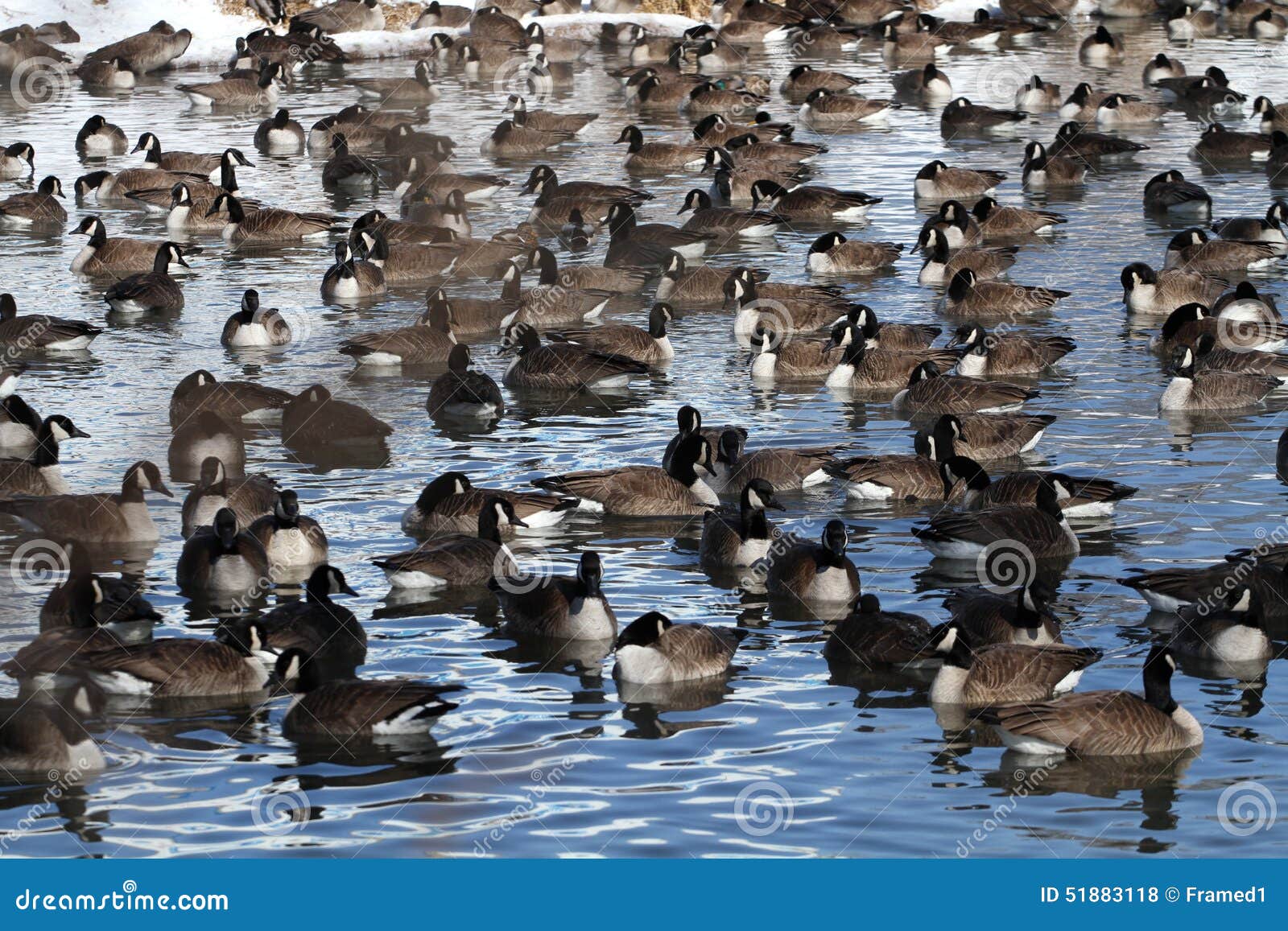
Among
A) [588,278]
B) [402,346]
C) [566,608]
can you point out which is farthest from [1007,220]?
[566,608]

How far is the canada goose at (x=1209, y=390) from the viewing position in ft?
74.6

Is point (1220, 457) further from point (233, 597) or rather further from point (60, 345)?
point (60, 345)

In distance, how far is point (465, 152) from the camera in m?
40.9

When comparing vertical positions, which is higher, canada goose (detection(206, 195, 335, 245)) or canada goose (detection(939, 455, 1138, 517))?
canada goose (detection(206, 195, 335, 245))

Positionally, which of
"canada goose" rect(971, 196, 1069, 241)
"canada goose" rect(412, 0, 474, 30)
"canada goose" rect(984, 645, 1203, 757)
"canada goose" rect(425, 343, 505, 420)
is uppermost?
"canada goose" rect(412, 0, 474, 30)

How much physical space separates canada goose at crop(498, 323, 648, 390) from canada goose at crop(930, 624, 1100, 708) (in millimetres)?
10032

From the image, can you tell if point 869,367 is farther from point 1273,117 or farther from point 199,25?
point 199,25

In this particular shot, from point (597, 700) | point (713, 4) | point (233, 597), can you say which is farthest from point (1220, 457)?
point (713, 4)

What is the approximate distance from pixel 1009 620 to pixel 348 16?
45972 mm

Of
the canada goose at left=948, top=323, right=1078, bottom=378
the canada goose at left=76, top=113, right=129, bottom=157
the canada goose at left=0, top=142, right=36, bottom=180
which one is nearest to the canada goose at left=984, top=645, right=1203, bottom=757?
the canada goose at left=948, top=323, right=1078, bottom=378

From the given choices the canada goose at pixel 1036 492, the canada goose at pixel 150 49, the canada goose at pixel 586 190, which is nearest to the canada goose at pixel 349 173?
the canada goose at pixel 586 190

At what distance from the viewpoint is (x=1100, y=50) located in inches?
2023

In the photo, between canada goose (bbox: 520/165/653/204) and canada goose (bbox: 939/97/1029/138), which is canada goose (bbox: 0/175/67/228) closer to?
canada goose (bbox: 520/165/653/204)

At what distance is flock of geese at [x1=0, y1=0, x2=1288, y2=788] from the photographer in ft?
48.6
